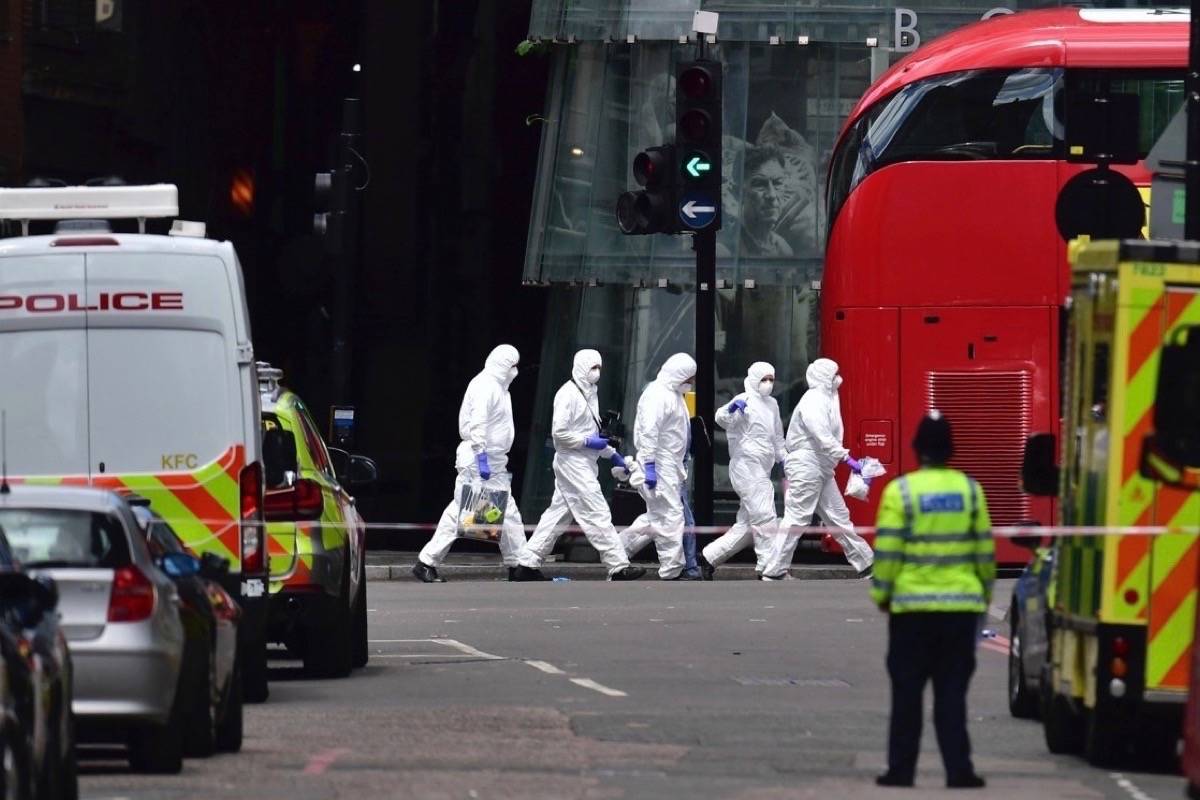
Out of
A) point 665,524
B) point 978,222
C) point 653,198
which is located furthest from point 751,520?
point 653,198

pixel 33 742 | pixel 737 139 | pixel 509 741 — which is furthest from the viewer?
pixel 737 139

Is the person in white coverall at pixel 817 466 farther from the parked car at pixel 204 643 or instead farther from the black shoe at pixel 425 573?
the parked car at pixel 204 643

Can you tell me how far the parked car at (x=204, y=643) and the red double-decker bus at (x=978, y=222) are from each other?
12680 millimetres

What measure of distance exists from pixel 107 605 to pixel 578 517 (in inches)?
573

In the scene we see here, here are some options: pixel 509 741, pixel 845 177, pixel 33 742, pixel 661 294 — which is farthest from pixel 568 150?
pixel 33 742

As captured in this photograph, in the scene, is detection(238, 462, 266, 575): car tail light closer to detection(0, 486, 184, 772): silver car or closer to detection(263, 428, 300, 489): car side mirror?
detection(263, 428, 300, 489): car side mirror

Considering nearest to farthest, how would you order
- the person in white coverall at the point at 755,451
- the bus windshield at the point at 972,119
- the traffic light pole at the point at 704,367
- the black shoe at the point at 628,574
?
the bus windshield at the point at 972,119
the traffic light pole at the point at 704,367
the black shoe at the point at 628,574
the person in white coverall at the point at 755,451

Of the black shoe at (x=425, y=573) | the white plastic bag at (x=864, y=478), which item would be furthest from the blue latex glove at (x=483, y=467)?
the white plastic bag at (x=864, y=478)

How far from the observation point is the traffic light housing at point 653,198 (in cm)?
2428

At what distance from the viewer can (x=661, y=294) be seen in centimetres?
2995

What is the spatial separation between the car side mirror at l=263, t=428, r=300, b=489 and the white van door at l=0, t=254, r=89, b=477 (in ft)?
4.49

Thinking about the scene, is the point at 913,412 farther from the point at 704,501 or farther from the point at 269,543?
the point at 269,543

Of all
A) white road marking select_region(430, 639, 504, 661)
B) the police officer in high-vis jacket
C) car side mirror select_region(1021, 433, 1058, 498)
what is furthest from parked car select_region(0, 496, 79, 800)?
white road marking select_region(430, 639, 504, 661)

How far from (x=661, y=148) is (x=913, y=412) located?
3.27m
